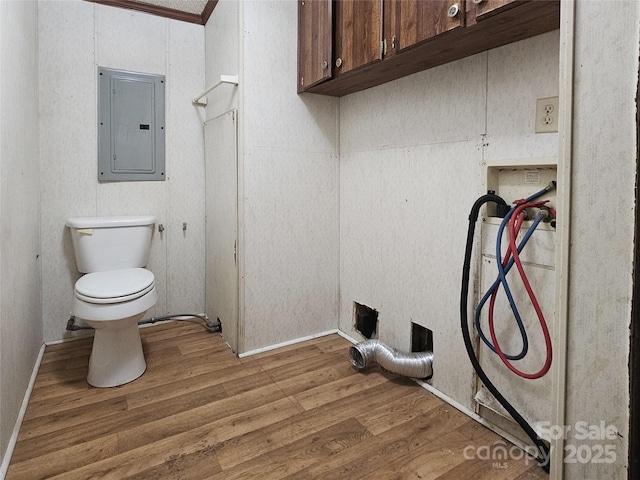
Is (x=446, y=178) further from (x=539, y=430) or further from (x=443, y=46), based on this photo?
(x=539, y=430)

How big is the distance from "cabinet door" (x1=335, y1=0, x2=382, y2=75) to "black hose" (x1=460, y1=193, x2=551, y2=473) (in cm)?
77

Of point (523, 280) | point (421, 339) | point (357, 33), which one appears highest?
point (357, 33)

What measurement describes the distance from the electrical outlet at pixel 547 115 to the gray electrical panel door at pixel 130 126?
2217mm

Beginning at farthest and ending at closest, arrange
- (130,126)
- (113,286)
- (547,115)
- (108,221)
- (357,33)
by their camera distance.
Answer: (130,126), (108,221), (113,286), (357,33), (547,115)

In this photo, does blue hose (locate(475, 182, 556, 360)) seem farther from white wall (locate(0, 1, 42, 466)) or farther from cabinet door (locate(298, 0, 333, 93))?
white wall (locate(0, 1, 42, 466))

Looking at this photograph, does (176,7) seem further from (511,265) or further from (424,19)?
(511,265)

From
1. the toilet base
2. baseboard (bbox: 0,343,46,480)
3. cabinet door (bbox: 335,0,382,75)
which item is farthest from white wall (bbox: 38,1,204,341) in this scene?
cabinet door (bbox: 335,0,382,75)

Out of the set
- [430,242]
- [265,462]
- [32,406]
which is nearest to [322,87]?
[430,242]

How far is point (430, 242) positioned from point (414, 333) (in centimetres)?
50

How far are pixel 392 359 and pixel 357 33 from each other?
1.57 metres

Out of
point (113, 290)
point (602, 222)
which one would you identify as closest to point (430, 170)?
point (602, 222)

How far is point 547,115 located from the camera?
133 cm

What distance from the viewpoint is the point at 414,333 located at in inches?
78.2

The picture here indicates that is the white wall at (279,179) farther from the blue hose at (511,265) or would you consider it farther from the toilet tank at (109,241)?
the blue hose at (511,265)
